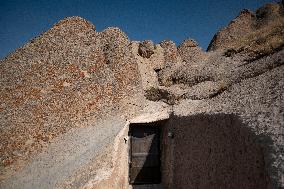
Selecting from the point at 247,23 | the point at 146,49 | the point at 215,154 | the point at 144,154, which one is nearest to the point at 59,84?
the point at 144,154

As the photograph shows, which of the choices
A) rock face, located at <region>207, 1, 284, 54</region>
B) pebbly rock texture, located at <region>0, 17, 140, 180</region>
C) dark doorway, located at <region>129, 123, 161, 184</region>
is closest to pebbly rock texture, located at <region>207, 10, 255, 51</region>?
rock face, located at <region>207, 1, 284, 54</region>

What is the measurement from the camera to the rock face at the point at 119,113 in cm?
507

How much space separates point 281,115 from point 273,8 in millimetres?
29312

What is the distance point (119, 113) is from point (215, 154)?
18.3 feet

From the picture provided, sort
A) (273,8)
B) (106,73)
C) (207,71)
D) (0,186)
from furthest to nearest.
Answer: (273,8)
(207,71)
(106,73)
(0,186)

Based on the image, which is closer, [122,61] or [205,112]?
[205,112]

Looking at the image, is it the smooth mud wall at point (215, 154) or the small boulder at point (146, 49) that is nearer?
the smooth mud wall at point (215, 154)

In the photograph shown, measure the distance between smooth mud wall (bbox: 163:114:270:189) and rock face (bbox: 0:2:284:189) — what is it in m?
0.02

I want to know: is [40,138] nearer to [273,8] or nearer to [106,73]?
[106,73]

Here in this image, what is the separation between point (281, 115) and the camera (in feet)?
14.5

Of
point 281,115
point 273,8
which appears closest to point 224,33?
point 273,8

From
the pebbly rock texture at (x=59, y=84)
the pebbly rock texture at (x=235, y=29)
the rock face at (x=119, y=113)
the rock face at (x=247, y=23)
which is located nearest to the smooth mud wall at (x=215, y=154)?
the rock face at (x=119, y=113)

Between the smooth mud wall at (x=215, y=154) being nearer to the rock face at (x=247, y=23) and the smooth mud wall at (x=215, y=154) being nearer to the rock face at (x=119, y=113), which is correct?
the rock face at (x=119, y=113)

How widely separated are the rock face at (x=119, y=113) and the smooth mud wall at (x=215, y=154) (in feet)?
0.07
